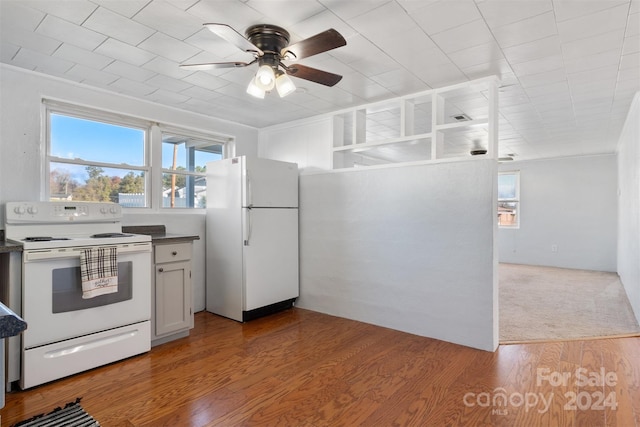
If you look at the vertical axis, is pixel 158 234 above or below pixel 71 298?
above

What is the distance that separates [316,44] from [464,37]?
106cm

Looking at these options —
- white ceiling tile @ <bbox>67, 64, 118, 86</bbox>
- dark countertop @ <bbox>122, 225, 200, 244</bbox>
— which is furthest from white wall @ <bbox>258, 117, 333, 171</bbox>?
white ceiling tile @ <bbox>67, 64, 118, 86</bbox>

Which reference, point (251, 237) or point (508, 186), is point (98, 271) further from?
point (508, 186)

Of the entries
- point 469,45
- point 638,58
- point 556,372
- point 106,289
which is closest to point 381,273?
point 556,372

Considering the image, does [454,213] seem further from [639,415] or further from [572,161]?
[572,161]

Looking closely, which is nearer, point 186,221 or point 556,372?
point 556,372

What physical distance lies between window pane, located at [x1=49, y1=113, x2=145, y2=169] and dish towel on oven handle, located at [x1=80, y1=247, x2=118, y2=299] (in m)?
1.24

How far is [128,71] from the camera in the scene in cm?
287

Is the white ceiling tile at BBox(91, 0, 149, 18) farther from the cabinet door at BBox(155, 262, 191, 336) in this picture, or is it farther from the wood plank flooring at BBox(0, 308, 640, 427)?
the wood plank flooring at BBox(0, 308, 640, 427)

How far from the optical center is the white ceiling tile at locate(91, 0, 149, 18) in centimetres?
194

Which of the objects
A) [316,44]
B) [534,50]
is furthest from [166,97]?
[534,50]

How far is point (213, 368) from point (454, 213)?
7.72ft

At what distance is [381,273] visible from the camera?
11.8 feet

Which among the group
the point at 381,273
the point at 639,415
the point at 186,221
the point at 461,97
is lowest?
the point at 639,415
